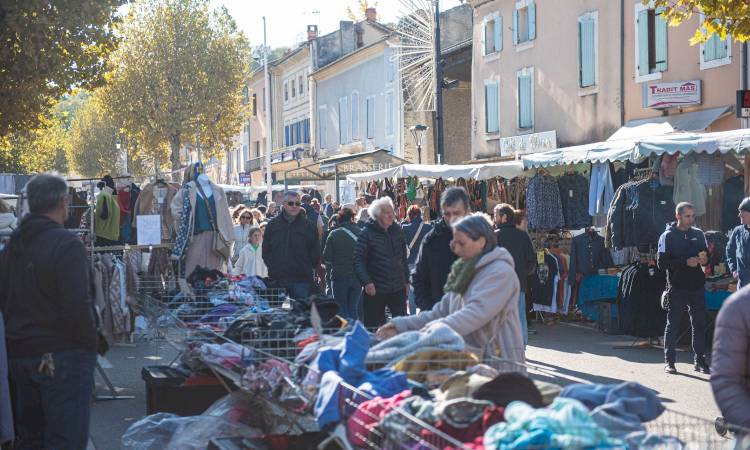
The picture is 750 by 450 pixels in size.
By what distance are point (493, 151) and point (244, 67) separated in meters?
20.6

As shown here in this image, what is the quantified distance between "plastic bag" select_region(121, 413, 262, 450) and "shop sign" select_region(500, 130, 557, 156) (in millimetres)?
20339

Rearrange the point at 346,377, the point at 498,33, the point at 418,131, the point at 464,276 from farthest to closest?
the point at 418,131 → the point at 498,33 → the point at 464,276 → the point at 346,377

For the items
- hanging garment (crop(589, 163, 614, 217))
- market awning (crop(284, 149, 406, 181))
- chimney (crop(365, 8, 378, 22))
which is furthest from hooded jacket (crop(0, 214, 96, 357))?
chimney (crop(365, 8, 378, 22))

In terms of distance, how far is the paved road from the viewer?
9.36 meters

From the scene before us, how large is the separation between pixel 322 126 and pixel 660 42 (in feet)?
103

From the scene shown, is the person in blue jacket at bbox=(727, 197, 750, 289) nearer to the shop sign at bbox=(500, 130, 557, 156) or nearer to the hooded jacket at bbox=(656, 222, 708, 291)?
the hooded jacket at bbox=(656, 222, 708, 291)

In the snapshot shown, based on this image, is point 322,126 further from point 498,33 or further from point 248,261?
point 248,261

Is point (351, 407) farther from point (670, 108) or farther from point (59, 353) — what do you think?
point (670, 108)

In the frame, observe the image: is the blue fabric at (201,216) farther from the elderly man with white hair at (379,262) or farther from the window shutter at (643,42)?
the window shutter at (643,42)

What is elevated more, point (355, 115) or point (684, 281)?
point (355, 115)

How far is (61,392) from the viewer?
18.7 ft

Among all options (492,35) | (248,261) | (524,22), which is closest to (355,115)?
(492,35)

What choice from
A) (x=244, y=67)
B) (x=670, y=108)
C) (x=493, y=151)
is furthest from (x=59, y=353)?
(x=244, y=67)

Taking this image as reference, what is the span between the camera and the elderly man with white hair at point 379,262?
1029cm
